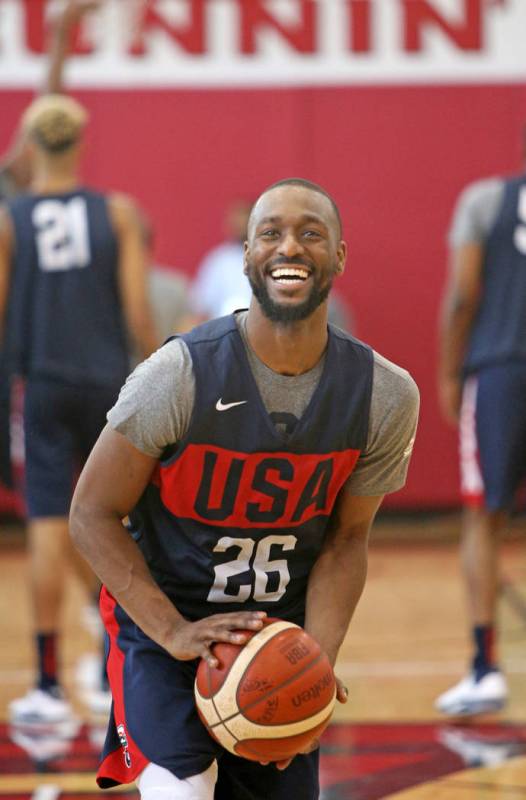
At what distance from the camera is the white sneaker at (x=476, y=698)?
501 centimetres

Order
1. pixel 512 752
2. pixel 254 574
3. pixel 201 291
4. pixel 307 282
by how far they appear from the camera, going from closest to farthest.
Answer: pixel 307 282 < pixel 254 574 < pixel 512 752 < pixel 201 291

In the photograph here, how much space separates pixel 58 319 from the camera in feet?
17.3

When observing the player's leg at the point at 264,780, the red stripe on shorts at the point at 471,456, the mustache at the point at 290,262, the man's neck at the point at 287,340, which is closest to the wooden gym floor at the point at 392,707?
the red stripe on shorts at the point at 471,456

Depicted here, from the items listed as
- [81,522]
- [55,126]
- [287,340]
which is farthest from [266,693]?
[55,126]

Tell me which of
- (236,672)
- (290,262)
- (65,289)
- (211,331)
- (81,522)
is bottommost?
(236,672)

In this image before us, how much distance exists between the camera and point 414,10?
8656 millimetres

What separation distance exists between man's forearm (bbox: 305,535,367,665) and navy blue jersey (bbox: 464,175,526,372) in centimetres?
219

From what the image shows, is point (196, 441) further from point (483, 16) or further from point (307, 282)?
point (483, 16)

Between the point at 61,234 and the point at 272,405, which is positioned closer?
the point at 272,405

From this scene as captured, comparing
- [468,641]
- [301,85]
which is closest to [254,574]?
[468,641]

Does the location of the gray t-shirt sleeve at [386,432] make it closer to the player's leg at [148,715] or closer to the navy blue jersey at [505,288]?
the player's leg at [148,715]

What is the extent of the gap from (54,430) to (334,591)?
92.6 inches

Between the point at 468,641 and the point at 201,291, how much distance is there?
10.4ft

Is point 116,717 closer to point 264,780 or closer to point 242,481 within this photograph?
point 264,780
